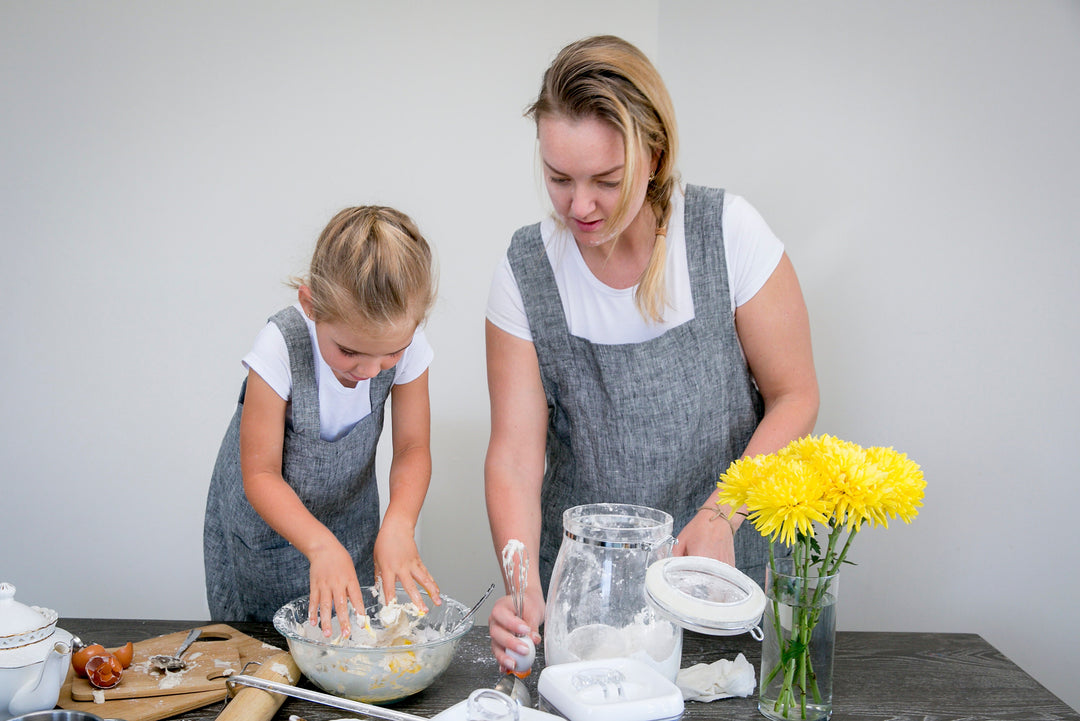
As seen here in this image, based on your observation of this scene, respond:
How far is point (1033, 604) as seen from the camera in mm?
1689

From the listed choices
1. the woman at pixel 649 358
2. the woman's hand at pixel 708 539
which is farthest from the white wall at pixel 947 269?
the woman's hand at pixel 708 539

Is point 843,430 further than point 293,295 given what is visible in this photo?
No

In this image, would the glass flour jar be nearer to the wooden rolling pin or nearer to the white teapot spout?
the wooden rolling pin

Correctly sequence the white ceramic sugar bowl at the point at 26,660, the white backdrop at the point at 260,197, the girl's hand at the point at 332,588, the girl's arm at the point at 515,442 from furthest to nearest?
the white backdrop at the point at 260,197
the girl's arm at the point at 515,442
the girl's hand at the point at 332,588
the white ceramic sugar bowl at the point at 26,660

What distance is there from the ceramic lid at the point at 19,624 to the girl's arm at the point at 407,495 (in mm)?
424

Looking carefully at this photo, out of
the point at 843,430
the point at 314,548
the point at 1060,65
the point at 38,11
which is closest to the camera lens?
the point at 314,548

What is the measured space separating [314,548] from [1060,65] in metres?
1.53

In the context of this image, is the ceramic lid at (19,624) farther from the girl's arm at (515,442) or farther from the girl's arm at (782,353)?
the girl's arm at (782,353)

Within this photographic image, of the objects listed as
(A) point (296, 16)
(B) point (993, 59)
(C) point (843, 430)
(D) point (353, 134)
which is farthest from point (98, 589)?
(B) point (993, 59)

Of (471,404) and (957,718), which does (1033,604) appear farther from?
(471,404)

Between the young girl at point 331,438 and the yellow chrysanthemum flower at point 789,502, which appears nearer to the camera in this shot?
the yellow chrysanthemum flower at point 789,502

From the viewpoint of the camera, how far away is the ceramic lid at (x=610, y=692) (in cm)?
83

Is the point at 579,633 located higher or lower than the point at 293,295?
lower

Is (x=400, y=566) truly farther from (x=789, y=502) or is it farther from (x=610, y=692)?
(x=789, y=502)
